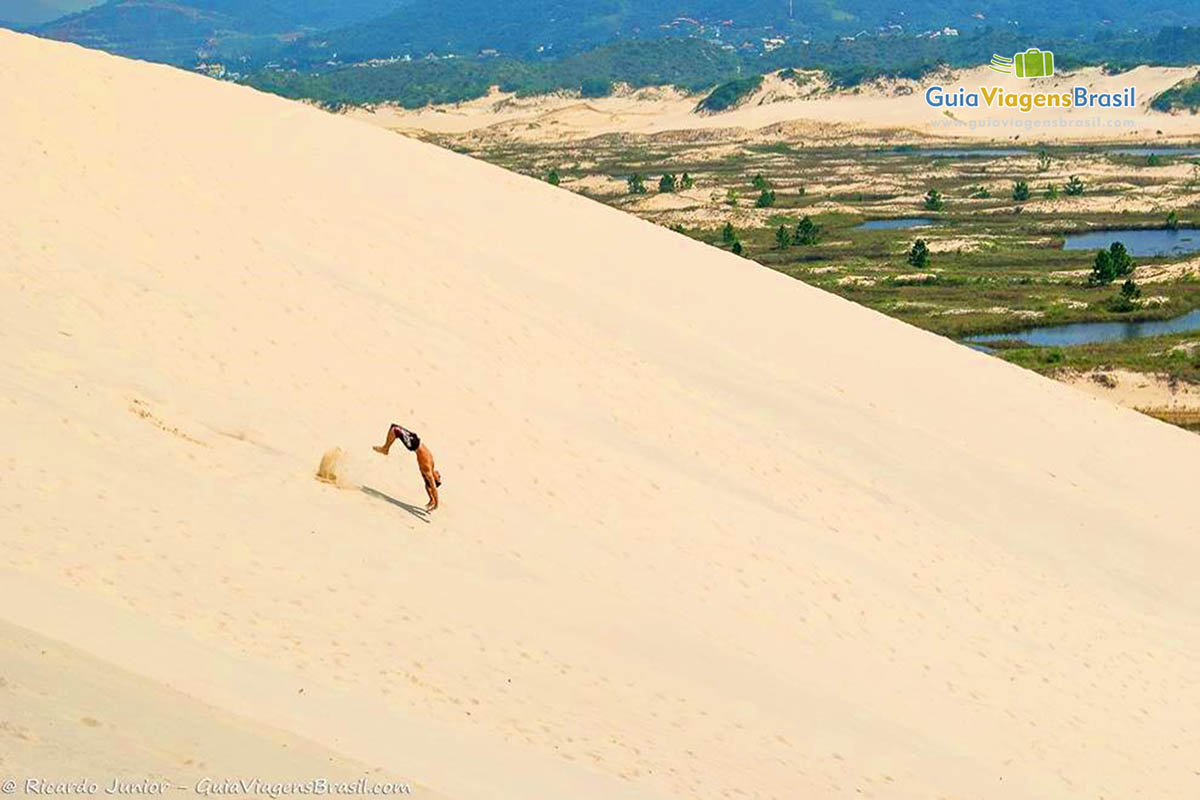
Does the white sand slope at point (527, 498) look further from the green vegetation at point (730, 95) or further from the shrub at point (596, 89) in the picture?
the shrub at point (596, 89)

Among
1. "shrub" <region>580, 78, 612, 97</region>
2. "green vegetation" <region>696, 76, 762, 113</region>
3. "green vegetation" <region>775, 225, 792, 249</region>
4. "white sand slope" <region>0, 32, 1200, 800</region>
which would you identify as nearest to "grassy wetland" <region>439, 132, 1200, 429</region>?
"green vegetation" <region>775, 225, 792, 249</region>

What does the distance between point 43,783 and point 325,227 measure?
582 inches

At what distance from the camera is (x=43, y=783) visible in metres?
7.30

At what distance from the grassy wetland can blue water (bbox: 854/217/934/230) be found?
462 millimetres

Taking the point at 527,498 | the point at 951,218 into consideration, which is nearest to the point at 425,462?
the point at 527,498

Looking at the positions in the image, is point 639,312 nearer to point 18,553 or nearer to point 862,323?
point 862,323

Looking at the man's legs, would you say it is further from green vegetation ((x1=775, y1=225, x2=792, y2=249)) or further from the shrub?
the shrub

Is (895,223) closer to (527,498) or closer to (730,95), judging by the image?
(527,498)

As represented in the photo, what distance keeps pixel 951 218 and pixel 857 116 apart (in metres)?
78.6

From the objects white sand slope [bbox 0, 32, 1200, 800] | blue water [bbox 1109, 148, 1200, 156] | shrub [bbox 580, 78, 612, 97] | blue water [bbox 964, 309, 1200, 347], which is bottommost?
blue water [bbox 964, 309, 1200, 347]

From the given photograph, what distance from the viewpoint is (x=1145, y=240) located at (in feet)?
214

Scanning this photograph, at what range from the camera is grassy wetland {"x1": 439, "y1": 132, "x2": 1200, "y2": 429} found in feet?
150

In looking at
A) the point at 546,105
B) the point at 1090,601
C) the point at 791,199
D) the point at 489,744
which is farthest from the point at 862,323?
the point at 546,105

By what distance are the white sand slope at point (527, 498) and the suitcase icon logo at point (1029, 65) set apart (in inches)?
5717
